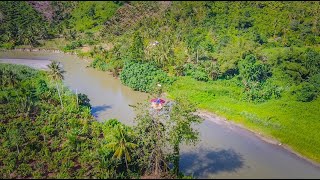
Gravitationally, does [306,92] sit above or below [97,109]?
above

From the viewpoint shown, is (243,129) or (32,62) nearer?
(243,129)

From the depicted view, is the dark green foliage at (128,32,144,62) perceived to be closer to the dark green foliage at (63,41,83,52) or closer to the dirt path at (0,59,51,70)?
the dirt path at (0,59,51,70)

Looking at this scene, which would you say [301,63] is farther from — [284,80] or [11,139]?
[11,139]

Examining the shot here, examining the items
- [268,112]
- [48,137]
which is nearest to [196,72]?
[268,112]

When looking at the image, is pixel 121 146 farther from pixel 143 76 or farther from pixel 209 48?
pixel 209 48

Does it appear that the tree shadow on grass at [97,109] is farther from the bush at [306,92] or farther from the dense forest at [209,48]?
the bush at [306,92]

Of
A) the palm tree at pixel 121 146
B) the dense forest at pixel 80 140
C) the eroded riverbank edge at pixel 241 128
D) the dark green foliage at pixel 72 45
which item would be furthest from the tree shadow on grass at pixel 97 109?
the dark green foliage at pixel 72 45

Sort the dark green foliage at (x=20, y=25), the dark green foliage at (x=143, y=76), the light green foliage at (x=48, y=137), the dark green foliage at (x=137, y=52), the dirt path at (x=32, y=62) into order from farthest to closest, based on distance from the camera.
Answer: the dark green foliage at (x=20, y=25) < the dirt path at (x=32, y=62) < the dark green foliage at (x=137, y=52) < the dark green foliage at (x=143, y=76) < the light green foliage at (x=48, y=137)

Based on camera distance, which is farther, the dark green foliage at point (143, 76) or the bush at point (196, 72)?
the bush at point (196, 72)

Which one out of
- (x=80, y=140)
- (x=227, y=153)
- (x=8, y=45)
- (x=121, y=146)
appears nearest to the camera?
(x=121, y=146)
